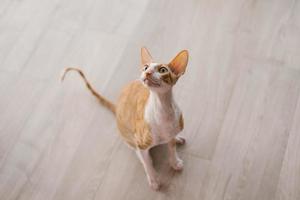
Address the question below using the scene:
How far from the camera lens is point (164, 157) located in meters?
1.59

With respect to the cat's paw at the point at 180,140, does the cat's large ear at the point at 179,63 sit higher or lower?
higher

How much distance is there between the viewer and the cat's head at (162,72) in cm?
109

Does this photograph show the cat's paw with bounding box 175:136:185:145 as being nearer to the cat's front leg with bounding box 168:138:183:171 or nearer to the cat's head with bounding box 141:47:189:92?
the cat's front leg with bounding box 168:138:183:171

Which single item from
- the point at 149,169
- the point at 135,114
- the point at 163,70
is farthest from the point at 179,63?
the point at 149,169

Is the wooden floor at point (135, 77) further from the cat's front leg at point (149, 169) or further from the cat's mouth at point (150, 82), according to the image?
the cat's mouth at point (150, 82)

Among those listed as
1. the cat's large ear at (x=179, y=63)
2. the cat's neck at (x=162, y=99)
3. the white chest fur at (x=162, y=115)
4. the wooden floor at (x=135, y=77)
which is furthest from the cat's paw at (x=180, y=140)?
the cat's large ear at (x=179, y=63)

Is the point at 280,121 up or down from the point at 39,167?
up

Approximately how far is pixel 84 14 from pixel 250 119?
91 cm

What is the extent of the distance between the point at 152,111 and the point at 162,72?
0.58ft

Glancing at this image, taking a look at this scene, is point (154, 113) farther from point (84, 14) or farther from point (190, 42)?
point (84, 14)

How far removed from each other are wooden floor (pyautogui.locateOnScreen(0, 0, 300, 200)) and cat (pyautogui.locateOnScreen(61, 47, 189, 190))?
0.14 meters

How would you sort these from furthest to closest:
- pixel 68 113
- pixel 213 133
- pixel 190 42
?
pixel 190 42 < pixel 68 113 < pixel 213 133

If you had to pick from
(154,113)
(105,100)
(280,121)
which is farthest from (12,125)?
(280,121)

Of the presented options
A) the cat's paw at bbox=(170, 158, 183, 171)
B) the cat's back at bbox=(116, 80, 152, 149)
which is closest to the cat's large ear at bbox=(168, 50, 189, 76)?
the cat's back at bbox=(116, 80, 152, 149)
